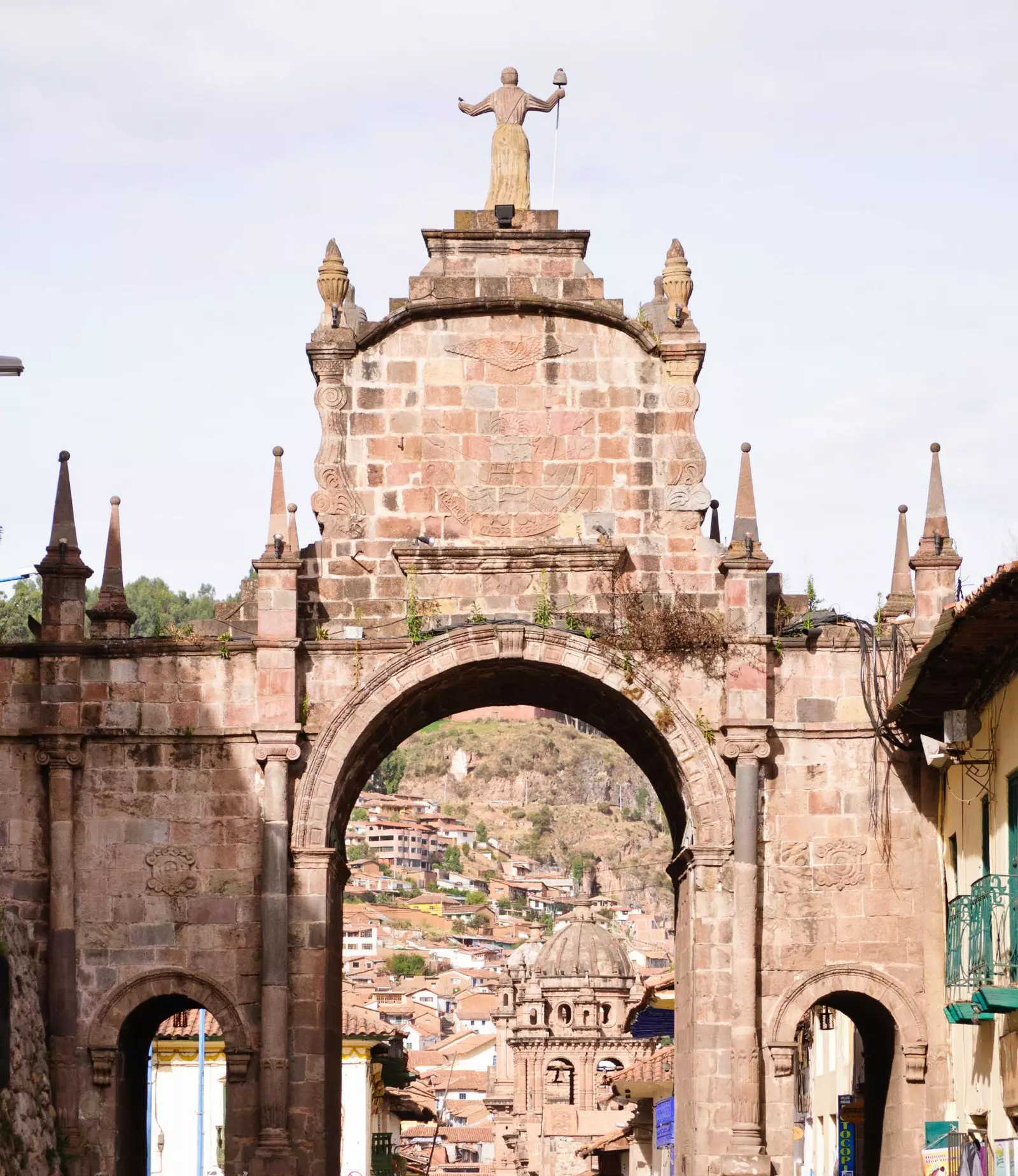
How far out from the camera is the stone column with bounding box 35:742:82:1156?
3259 cm

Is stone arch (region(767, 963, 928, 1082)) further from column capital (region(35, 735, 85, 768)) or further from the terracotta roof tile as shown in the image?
the terracotta roof tile

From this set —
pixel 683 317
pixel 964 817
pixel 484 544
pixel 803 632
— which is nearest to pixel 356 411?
pixel 484 544

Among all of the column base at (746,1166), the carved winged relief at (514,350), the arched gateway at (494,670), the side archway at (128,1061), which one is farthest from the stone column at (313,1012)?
the carved winged relief at (514,350)

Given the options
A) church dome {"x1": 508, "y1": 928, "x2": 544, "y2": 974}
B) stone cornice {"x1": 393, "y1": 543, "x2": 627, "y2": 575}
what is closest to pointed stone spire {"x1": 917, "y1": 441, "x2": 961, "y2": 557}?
stone cornice {"x1": 393, "y1": 543, "x2": 627, "y2": 575}

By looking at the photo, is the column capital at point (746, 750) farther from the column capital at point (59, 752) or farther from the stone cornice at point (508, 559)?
the column capital at point (59, 752)

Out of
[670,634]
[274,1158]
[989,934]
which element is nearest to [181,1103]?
[274,1158]

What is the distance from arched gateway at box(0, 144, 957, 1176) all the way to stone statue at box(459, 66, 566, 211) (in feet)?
3.29

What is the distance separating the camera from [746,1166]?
104 feet

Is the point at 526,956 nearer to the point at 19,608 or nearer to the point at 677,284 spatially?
the point at 19,608

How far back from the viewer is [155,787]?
33.7 metres

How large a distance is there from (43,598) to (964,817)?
12.6m

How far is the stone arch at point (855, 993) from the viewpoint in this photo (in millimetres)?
32531

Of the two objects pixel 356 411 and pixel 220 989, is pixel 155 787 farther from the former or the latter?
pixel 356 411

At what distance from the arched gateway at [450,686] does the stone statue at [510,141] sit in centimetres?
100
